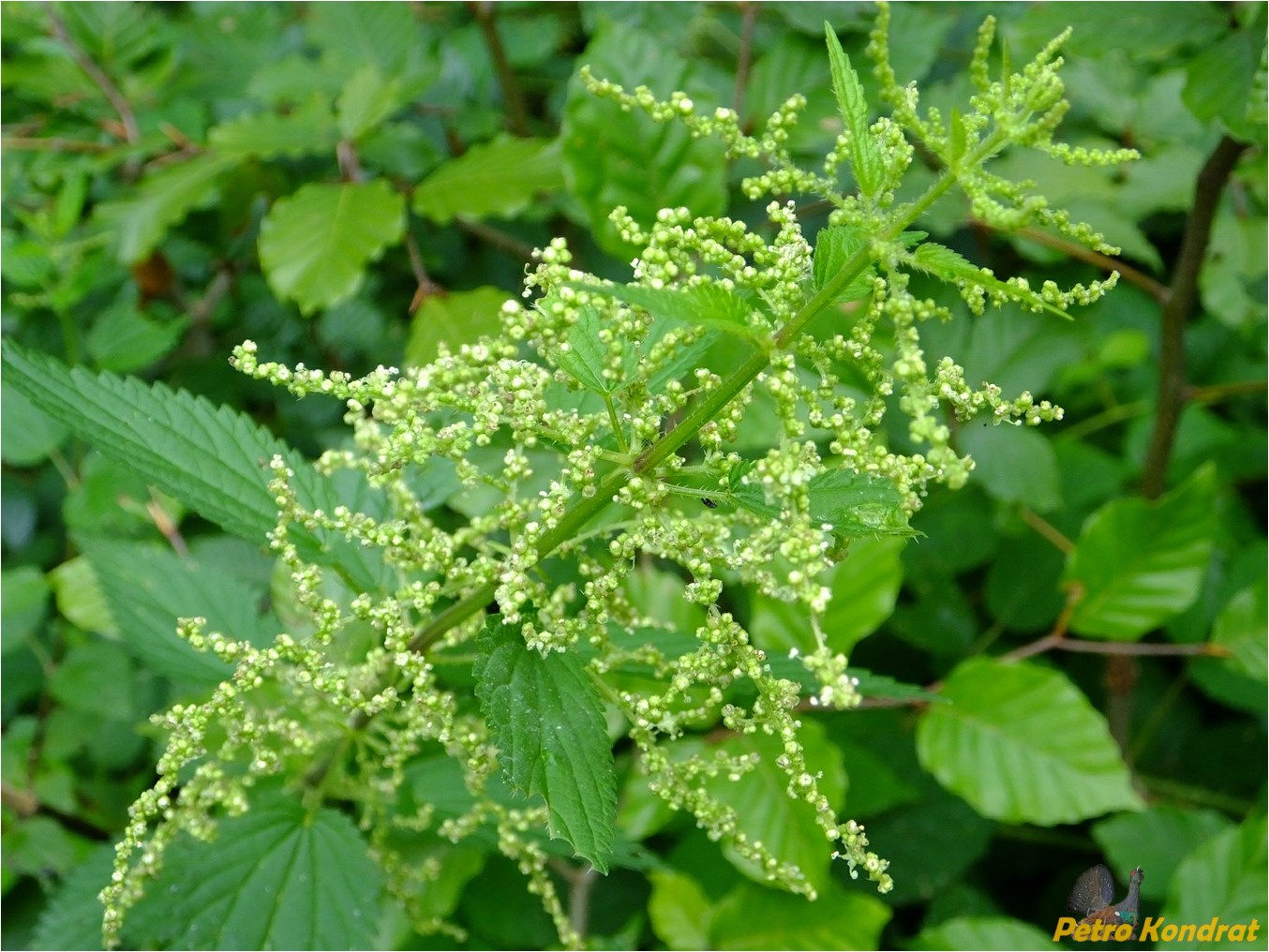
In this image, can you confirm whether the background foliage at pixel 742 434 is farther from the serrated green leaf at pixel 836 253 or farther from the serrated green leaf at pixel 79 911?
the serrated green leaf at pixel 836 253

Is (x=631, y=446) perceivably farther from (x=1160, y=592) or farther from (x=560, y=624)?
(x=1160, y=592)

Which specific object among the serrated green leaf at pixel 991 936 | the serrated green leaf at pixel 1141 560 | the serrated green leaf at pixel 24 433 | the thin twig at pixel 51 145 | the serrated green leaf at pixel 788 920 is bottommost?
the serrated green leaf at pixel 991 936

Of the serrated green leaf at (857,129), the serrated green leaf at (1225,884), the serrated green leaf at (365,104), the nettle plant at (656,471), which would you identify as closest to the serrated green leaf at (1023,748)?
the serrated green leaf at (1225,884)

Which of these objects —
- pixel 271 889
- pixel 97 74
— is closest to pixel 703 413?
pixel 271 889

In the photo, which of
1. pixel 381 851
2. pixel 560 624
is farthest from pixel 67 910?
pixel 560 624

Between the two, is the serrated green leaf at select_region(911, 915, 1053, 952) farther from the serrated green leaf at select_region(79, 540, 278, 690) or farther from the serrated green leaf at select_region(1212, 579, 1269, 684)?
the serrated green leaf at select_region(79, 540, 278, 690)

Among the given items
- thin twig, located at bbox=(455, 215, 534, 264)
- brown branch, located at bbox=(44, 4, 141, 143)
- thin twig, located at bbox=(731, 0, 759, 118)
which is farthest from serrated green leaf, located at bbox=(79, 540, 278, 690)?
thin twig, located at bbox=(731, 0, 759, 118)

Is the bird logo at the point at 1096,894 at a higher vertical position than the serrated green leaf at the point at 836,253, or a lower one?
lower
